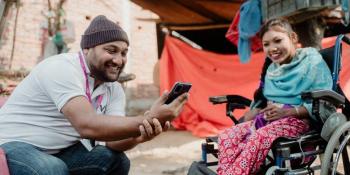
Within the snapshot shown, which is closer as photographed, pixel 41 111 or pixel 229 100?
pixel 41 111

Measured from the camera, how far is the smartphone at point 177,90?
5.56ft

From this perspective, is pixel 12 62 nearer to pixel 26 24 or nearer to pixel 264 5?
pixel 26 24

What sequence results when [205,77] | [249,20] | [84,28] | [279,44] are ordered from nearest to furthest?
[279,44] → [249,20] → [205,77] → [84,28]

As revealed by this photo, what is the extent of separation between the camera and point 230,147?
101 inches

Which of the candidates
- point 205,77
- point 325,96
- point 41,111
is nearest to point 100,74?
point 41,111

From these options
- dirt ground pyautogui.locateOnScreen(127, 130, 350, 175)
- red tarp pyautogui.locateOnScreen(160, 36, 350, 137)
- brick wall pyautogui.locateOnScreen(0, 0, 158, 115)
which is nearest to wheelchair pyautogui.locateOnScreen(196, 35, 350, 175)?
dirt ground pyautogui.locateOnScreen(127, 130, 350, 175)

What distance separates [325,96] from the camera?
7.77 feet

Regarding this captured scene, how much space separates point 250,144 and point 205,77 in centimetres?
484

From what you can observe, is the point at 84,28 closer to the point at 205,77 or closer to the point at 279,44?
the point at 205,77

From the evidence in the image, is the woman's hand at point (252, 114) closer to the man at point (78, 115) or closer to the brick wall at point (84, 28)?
the man at point (78, 115)

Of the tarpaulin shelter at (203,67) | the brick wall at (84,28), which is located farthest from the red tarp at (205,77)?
the brick wall at (84,28)

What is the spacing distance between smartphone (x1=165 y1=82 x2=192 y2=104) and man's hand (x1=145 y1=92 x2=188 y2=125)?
1 cm

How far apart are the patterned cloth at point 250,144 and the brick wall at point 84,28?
16.1 ft

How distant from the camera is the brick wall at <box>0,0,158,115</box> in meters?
7.26
